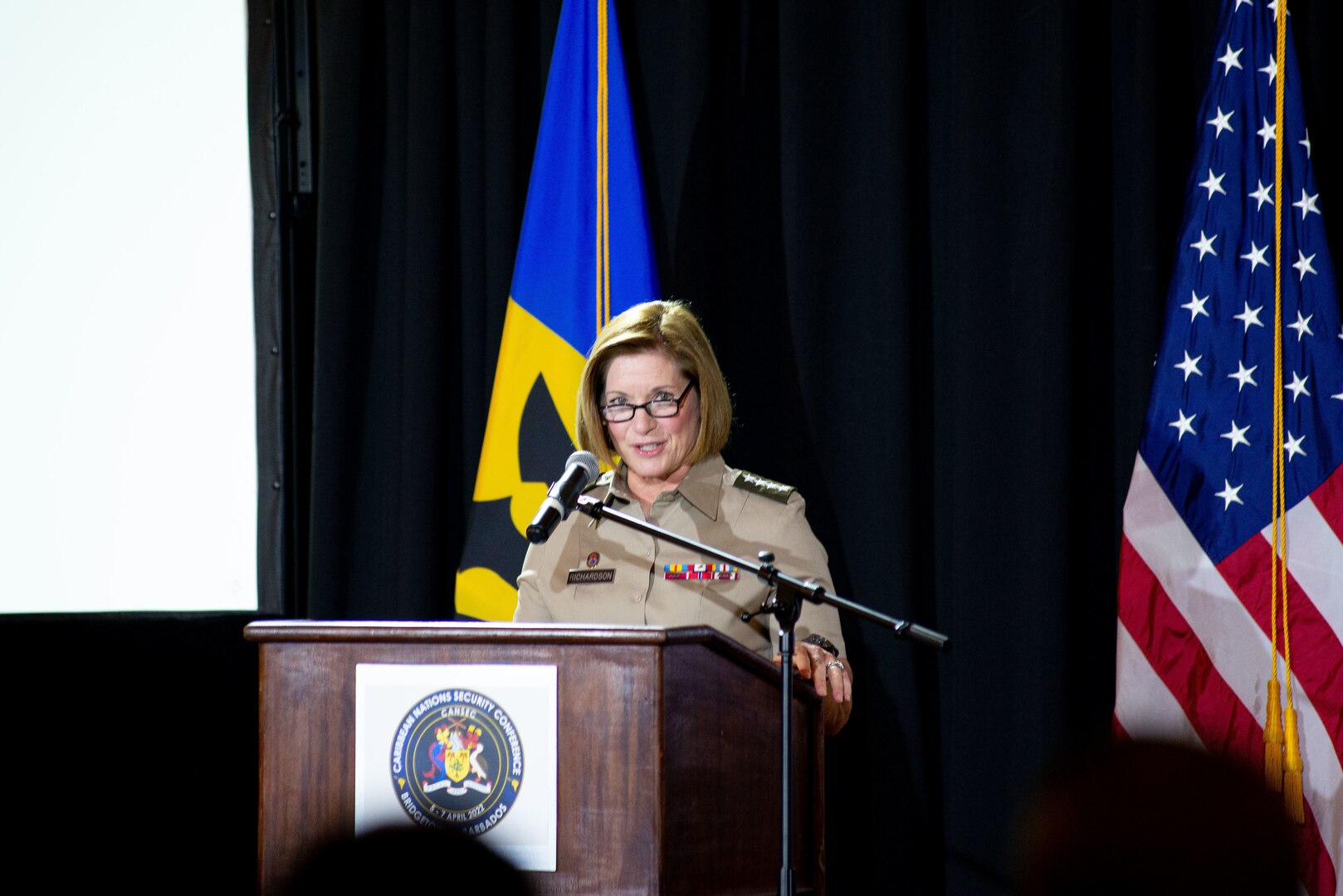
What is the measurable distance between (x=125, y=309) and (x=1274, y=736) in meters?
3.07

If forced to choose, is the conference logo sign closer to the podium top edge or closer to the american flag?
the podium top edge

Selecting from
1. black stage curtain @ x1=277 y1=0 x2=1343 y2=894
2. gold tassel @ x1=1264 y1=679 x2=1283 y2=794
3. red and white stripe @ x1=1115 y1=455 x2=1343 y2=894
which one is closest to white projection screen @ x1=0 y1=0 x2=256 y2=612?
black stage curtain @ x1=277 y1=0 x2=1343 y2=894

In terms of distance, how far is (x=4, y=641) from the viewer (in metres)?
3.64

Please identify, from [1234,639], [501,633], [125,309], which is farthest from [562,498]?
[125,309]

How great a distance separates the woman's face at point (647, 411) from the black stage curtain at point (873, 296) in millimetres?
867

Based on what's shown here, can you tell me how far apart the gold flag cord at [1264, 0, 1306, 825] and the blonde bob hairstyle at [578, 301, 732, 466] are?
1284 mm

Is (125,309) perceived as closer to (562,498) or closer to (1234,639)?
(562,498)

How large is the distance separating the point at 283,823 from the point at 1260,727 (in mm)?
2128

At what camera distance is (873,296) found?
348cm

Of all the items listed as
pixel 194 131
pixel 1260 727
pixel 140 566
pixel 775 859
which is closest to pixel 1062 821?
pixel 775 859

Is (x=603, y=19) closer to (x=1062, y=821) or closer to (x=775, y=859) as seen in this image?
(x=775, y=859)

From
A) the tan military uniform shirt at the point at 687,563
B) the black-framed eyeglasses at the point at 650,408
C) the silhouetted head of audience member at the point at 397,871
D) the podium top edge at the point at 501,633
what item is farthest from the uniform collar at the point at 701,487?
the silhouetted head of audience member at the point at 397,871

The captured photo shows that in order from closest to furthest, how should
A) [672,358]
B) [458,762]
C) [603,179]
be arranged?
1. [458,762]
2. [672,358]
3. [603,179]

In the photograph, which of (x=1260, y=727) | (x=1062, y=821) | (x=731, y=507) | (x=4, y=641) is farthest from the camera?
(x=4, y=641)
